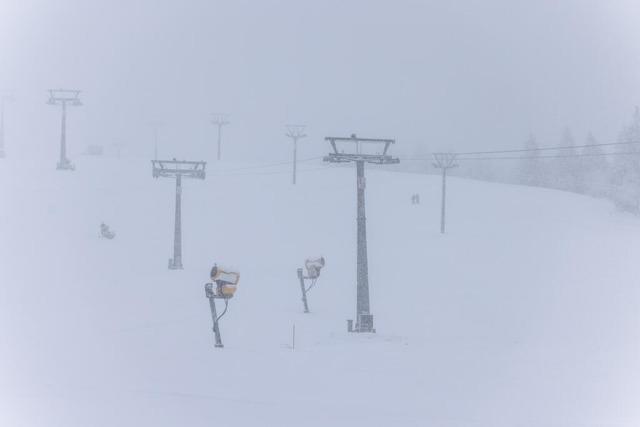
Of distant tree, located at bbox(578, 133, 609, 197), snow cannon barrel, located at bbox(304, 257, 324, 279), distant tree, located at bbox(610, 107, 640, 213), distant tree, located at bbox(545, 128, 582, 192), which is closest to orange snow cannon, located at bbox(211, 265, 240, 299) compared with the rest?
snow cannon barrel, located at bbox(304, 257, 324, 279)

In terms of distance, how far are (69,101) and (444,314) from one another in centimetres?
3763

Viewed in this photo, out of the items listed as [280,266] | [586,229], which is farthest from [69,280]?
[586,229]

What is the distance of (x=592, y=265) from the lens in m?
36.8

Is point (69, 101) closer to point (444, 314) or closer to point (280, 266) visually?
point (280, 266)

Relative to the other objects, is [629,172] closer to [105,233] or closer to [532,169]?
[532,169]

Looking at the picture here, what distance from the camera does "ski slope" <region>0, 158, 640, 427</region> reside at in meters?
8.27

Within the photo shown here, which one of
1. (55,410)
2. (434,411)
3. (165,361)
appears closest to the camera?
(55,410)

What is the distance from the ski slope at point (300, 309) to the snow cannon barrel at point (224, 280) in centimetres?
109

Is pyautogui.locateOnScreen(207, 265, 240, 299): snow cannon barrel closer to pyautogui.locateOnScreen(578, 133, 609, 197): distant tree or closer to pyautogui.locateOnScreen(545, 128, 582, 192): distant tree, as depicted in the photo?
pyautogui.locateOnScreen(578, 133, 609, 197): distant tree

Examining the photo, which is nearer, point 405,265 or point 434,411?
point 434,411

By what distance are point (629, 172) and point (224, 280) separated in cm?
5544

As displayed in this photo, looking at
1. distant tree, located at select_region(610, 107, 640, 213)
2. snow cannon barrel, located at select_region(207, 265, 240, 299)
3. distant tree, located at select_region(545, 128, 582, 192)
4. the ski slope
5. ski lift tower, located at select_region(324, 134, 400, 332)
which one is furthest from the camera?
distant tree, located at select_region(545, 128, 582, 192)

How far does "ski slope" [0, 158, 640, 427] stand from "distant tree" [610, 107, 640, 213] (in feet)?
5.45

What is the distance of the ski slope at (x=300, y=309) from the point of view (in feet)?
27.1
